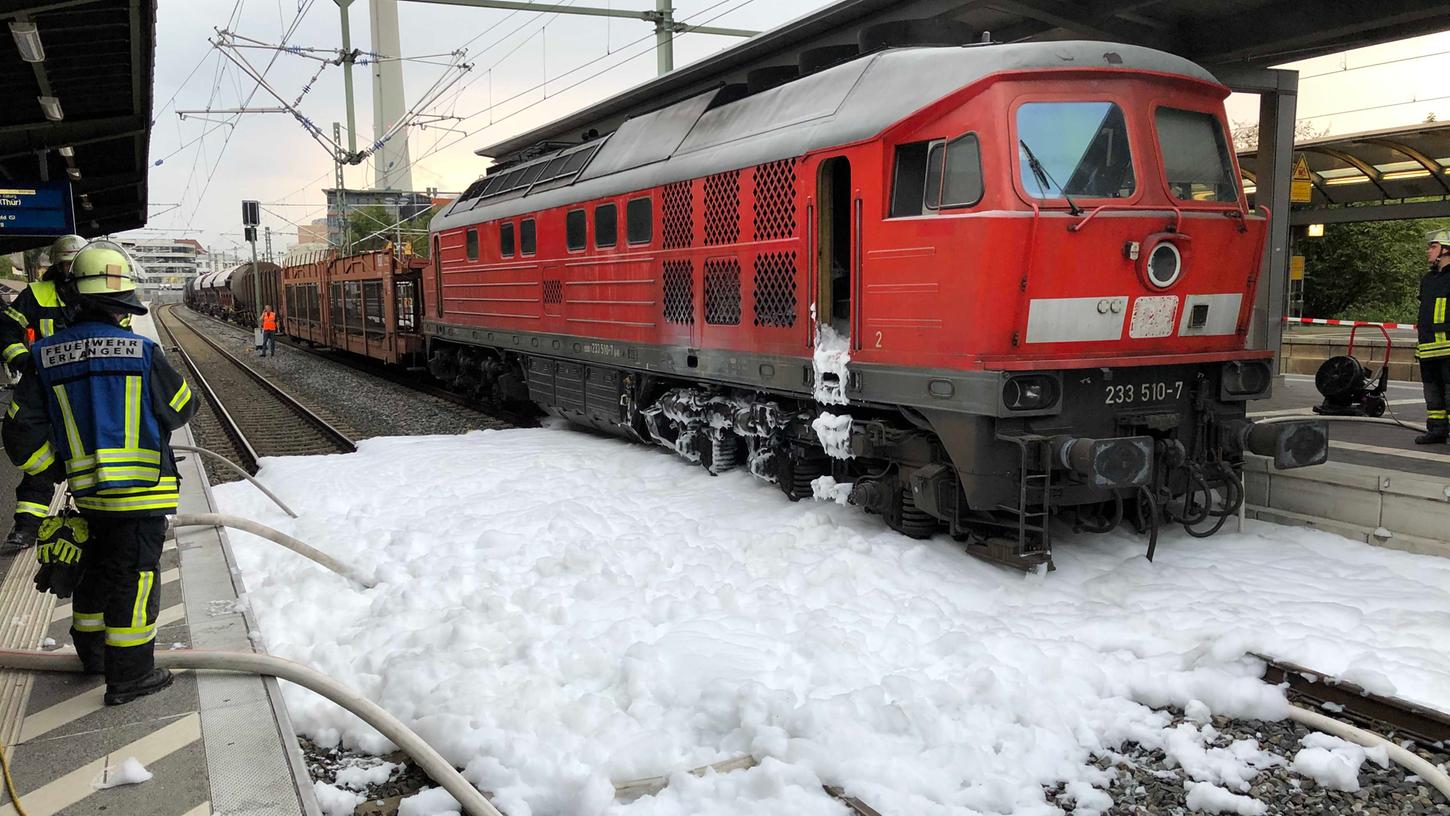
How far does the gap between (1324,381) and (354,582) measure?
8.75 metres

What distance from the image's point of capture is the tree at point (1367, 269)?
85.7 feet

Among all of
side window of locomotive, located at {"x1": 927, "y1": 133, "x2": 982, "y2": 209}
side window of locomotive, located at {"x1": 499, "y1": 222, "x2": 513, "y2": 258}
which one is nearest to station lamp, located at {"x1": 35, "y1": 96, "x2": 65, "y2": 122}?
side window of locomotive, located at {"x1": 499, "y1": 222, "x2": 513, "y2": 258}

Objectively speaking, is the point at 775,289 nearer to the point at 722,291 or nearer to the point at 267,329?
the point at 722,291

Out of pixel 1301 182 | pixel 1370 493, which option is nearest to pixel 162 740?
pixel 1370 493

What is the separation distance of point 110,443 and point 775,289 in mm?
4563

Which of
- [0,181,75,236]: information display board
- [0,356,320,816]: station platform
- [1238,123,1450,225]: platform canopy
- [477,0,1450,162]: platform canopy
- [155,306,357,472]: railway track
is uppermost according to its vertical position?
[477,0,1450,162]: platform canopy

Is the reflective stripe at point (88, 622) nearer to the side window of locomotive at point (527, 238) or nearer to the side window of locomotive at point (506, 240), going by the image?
the side window of locomotive at point (527, 238)

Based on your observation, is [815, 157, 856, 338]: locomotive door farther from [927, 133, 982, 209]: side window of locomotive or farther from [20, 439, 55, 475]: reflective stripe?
[20, 439, 55, 475]: reflective stripe

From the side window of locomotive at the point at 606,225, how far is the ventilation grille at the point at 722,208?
1.81 m

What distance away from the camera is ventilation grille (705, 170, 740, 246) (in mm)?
7695

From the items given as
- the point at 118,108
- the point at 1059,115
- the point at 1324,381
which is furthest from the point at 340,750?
the point at 118,108

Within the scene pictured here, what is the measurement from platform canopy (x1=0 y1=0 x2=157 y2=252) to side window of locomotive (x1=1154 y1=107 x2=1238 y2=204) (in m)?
7.28

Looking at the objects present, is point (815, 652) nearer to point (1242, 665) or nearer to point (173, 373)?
point (1242, 665)

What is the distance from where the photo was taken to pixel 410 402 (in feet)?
51.5
